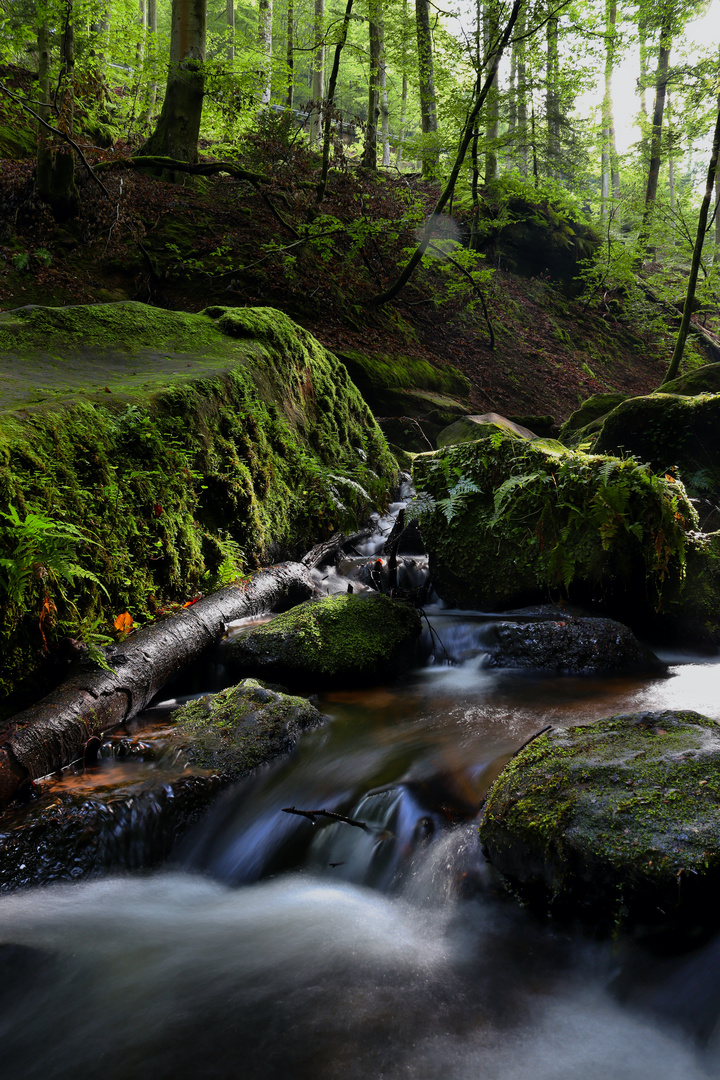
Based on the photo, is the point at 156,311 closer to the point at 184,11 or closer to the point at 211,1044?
the point at 211,1044

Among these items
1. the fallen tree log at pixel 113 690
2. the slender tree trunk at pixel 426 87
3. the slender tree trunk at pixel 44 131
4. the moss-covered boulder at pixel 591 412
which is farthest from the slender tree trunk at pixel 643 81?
the fallen tree log at pixel 113 690

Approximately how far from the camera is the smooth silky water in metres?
2.00

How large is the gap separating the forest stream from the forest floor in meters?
9.01

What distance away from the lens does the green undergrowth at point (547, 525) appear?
17.6 ft

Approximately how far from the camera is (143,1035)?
211 cm

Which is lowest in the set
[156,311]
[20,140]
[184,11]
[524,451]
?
[524,451]

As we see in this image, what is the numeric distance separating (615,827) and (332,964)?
1282 mm

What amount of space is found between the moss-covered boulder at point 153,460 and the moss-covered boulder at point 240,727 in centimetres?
93

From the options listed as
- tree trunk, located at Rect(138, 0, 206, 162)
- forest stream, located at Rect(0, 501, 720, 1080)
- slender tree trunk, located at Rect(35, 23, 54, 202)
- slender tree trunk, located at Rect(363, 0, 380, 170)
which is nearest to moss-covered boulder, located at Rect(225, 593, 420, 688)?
forest stream, located at Rect(0, 501, 720, 1080)

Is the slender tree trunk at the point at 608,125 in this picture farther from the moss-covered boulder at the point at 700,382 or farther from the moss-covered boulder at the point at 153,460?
the moss-covered boulder at the point at 153,460

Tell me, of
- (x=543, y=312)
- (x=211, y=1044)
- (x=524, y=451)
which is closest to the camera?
(x=211, y=1044)

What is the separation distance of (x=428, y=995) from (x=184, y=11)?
51.1 ft

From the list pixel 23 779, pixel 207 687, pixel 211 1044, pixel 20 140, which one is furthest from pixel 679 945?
pixel 20 140

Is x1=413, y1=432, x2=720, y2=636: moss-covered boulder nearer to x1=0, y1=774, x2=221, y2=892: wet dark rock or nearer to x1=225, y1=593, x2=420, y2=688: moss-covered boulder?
x1=225, y1=593, x2=420, y2=688: moss-covered boulder
